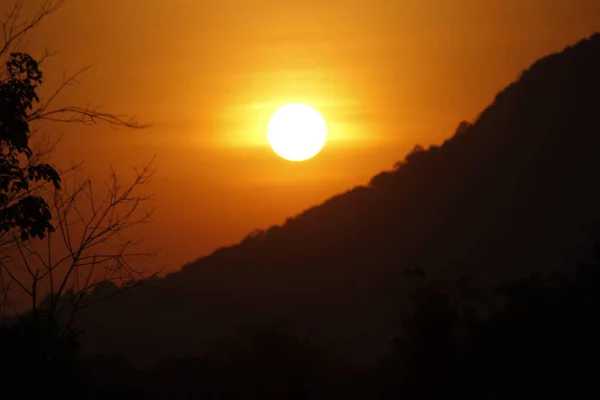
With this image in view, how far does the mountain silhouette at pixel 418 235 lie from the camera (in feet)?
422

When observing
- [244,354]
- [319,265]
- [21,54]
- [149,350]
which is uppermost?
[319,265]

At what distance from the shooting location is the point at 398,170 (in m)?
170

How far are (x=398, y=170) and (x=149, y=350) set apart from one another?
2438 inches

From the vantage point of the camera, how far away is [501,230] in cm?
13600

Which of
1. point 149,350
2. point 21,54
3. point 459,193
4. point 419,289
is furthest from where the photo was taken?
point 459,193

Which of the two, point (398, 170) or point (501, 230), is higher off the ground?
point (398, 170)

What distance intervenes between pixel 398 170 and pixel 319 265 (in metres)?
27.4

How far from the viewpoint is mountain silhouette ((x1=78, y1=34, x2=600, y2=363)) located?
5059 inches

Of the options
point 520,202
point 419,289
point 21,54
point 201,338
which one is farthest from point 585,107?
point 21,54

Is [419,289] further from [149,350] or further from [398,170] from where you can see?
[398,170]

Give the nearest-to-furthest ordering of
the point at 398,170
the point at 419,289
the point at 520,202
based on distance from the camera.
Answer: the point at 419,289
the point at 520,202
the point at 398,170

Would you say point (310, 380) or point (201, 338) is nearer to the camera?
point (310, 380)

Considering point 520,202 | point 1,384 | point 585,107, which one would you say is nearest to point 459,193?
point 520,202

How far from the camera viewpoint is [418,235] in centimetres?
14988
